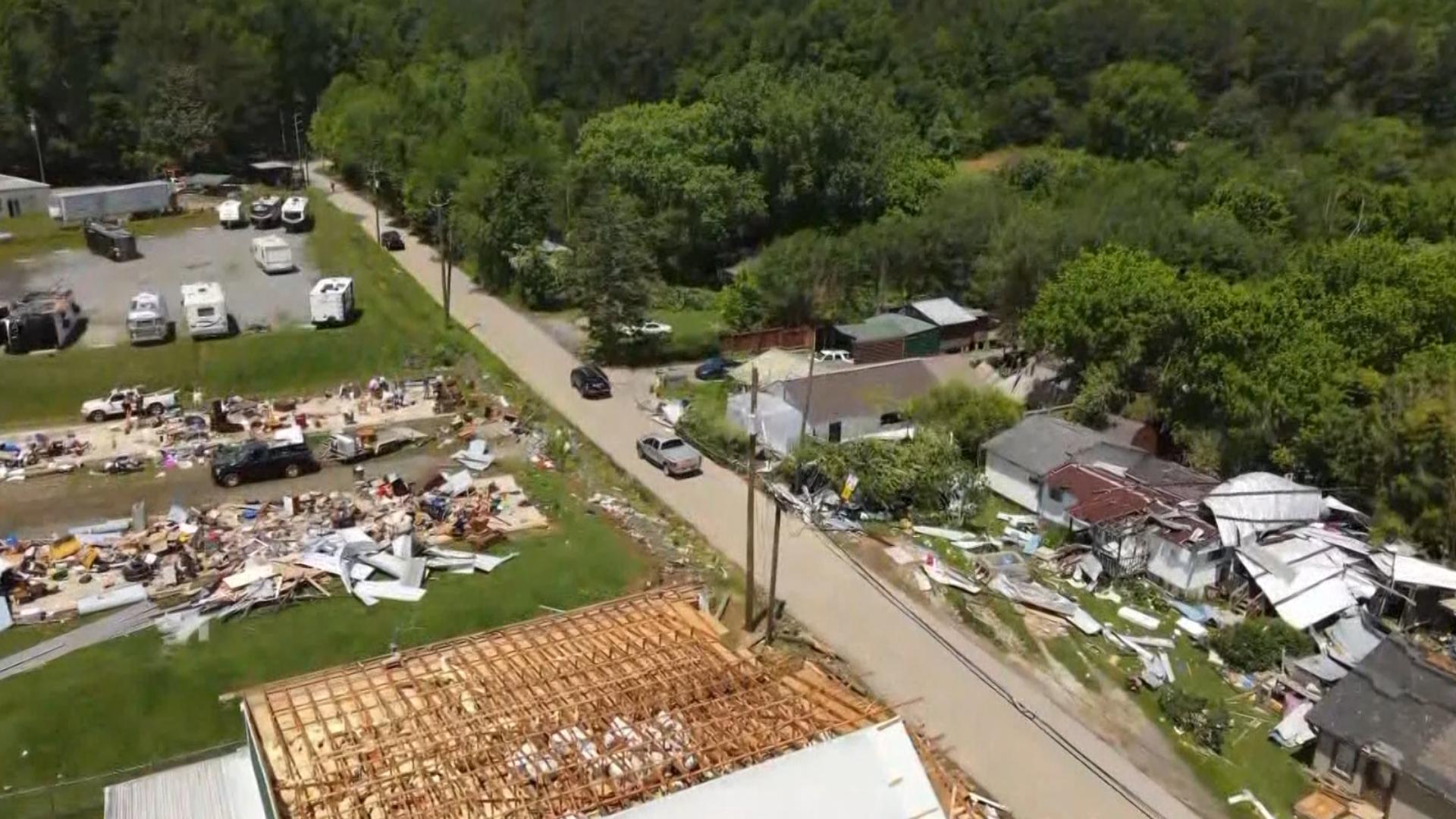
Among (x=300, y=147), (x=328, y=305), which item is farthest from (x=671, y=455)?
(x=300, y=147)


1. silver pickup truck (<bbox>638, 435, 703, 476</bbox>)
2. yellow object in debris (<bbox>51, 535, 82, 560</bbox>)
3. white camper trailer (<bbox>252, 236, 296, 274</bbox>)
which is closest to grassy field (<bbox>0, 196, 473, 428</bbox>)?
white camper trailer (<bbox>252, 236, 296, 274</bbox>)

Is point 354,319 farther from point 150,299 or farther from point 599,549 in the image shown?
point 599,549

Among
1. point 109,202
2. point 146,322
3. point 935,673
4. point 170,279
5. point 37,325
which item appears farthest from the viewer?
point 109,202

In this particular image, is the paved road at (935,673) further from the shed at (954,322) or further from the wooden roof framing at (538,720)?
the shed at (954,322)

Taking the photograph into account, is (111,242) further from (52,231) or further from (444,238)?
(444,238)

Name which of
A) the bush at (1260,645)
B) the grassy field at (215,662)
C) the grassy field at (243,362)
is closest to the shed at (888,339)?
the grassy field at (243,362)

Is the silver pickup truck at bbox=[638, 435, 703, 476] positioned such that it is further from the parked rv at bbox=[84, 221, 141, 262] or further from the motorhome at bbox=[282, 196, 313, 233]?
the motorhome at bbox=[282, 196, 313, 233]
